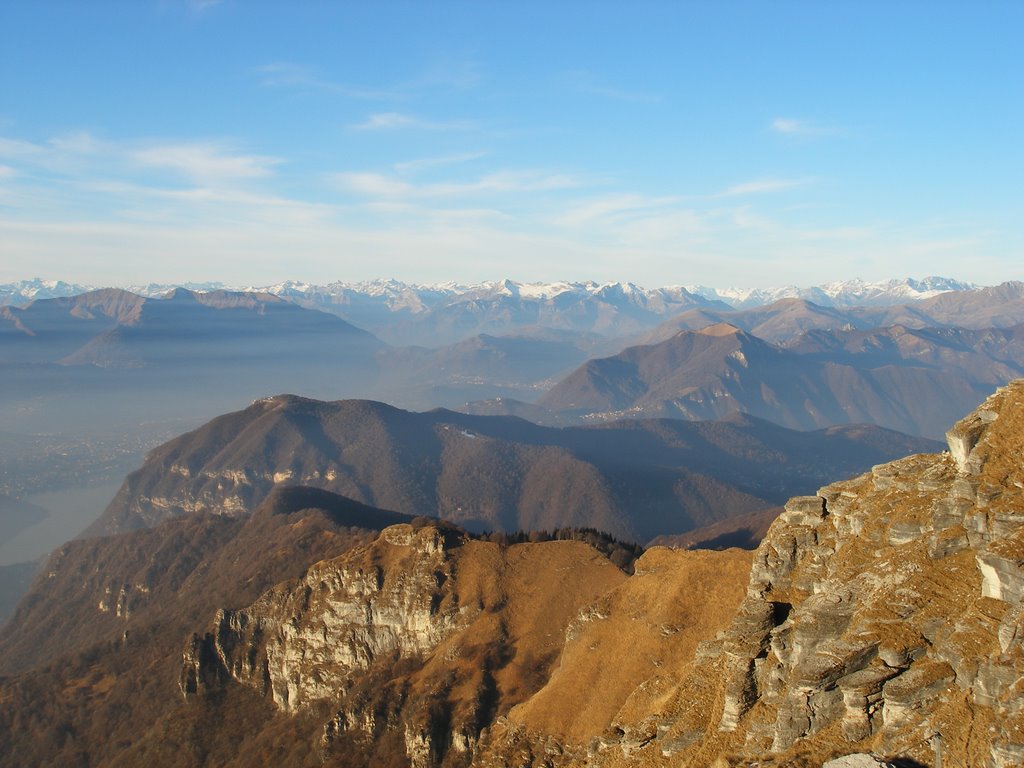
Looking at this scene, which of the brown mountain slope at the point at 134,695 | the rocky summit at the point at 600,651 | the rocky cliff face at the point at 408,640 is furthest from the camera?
the brown mountain slope at the point at 134,695

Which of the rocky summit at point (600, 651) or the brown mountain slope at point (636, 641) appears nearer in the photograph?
the rocky summit at point (600, 651)

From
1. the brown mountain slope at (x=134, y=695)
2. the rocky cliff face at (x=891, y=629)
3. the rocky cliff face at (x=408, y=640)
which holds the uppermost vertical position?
the rocky cliff face at (x=891, y=629)

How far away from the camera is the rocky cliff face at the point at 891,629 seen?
33688 millimetres

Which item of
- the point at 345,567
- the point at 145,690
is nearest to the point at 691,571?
the point at 345,567

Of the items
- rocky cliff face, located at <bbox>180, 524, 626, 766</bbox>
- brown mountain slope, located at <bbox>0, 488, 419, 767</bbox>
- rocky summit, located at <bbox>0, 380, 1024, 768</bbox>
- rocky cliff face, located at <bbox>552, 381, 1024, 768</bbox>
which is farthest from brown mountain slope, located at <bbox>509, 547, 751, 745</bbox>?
brown mountain slope, located at <bbox>0, 488, 419, 767</bbox>

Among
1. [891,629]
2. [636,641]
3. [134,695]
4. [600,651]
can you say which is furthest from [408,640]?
[891,629]

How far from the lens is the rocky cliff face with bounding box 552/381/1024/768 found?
3369 centimetres

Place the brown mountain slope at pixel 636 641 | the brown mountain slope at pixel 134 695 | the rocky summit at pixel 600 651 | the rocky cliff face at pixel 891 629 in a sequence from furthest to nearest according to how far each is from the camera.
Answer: the brown mountain slope at pixel 134 695
the brown mountain slope at pixel 636 641
the rocky summit at pixel 600 651
the rocky cliff face at pixel 891 629

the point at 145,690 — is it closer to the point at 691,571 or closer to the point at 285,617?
the point at 285,617

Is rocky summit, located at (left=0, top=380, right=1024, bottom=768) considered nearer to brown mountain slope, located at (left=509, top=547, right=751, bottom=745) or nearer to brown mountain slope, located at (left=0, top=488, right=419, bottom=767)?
brown mountain slope, located at (left=509, top=547, right=751, bottom=745)

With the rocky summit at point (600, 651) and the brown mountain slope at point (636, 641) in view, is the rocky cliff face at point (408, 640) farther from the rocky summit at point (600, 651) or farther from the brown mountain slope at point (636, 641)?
the brown mountain slope at point (636, 641)

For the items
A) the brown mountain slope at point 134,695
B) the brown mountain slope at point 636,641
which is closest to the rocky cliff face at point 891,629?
the brown mountain slope at point 636,641

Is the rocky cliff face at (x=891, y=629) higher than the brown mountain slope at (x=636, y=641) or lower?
higher

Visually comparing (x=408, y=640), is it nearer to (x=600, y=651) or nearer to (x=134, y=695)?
(x=600, y=651)
